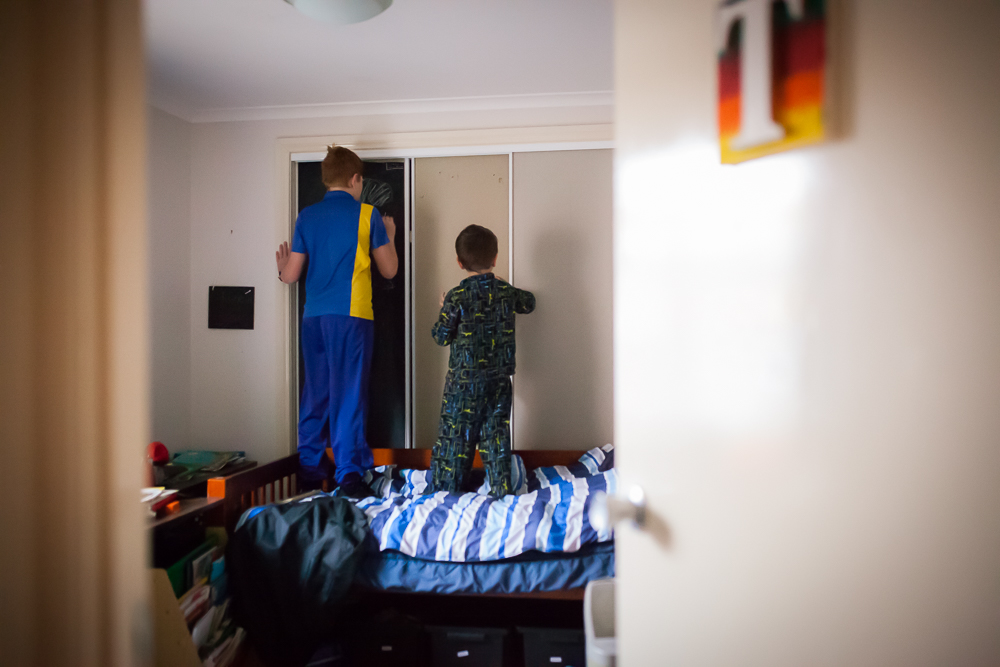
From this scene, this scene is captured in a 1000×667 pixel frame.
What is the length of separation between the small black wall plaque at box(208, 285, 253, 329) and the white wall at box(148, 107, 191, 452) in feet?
0.47

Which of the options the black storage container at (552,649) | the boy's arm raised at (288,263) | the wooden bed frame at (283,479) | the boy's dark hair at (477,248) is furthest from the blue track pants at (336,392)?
the black storage container at (552,649)

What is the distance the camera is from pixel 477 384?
2061 millimetres

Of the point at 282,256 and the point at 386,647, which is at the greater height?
the point at 282,256

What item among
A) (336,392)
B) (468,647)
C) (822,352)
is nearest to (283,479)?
(336,392)

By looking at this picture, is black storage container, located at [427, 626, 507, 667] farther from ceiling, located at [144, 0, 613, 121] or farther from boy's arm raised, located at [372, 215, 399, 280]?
ceiling, located at [144, 0, 613, 121]

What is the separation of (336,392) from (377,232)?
2.59ft

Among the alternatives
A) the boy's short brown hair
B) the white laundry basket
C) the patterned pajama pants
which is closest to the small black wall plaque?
the boy's short brown hair

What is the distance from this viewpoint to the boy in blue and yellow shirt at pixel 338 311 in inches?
91.2

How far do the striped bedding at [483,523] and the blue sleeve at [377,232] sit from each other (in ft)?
3.83

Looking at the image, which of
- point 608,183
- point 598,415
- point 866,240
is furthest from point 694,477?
point 608,183

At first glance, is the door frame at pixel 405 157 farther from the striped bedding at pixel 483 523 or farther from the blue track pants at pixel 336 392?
the striped bedding at pixel 483 523

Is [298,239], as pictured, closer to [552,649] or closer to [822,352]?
[552,649]

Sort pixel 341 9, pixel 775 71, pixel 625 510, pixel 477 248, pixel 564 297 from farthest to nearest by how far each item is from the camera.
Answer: pixel 564 297, pixel 477 248, pixel 341 9, pixel 625 510, pixel 775 71

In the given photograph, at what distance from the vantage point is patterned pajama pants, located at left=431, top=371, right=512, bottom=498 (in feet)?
6.75
